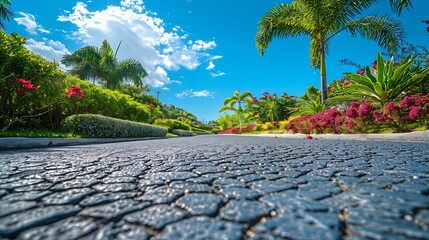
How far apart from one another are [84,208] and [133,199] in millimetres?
253

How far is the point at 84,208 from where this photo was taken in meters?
1.16

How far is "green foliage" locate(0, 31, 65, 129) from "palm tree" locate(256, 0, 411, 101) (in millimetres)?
10623

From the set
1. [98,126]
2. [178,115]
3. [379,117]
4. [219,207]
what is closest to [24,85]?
[98,126]

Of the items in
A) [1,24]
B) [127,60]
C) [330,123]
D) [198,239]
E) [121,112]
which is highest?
[127,60]

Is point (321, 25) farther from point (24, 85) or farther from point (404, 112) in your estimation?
point (24, 85)

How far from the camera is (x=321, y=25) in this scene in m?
11.4

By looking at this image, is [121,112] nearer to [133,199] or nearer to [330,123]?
[330,123]

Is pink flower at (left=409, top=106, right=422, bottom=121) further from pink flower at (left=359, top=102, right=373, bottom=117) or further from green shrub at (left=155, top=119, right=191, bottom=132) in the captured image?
green shrub at (left=155, top=119, right=191, bottom=132)

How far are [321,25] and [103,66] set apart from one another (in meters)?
20.9

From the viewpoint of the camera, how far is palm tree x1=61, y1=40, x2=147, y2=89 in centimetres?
2284

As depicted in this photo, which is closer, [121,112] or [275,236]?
[275,236]

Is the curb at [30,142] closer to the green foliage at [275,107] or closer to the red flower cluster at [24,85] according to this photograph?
the red flower cluster at [24,85]

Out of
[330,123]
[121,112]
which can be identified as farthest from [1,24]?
[330,123]

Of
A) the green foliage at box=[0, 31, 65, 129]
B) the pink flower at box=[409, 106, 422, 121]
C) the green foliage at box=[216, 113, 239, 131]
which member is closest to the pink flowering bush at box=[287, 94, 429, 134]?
the pink flower at box=[409, 106, 422, 121]
